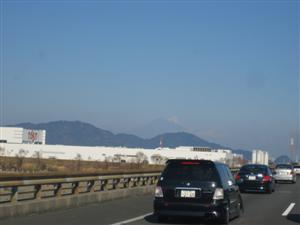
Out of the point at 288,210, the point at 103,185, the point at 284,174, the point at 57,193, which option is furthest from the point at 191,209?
the point at 284,174

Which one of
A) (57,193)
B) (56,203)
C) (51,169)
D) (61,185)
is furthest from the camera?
(51,169)

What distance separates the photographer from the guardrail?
15.2m

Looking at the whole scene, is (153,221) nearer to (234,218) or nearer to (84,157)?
(234,218)

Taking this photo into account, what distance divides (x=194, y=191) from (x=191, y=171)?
0.58 m

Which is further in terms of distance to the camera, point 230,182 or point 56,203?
point 56,203

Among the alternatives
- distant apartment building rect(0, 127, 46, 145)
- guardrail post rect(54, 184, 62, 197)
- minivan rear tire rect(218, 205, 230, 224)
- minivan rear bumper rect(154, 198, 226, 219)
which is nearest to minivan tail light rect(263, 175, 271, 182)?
guardrail post rect(54, 184, 62, 197)

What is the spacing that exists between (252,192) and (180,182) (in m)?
16.5

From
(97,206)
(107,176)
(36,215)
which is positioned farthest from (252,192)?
(36,215)

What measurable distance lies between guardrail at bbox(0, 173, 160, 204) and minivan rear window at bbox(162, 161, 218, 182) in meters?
3.87

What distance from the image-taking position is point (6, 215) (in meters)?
14.3

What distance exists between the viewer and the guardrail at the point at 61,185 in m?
15.2

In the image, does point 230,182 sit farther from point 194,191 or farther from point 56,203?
point 56,203

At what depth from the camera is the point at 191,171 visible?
46.4ft

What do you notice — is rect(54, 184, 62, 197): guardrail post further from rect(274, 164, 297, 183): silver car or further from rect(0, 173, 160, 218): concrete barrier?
rect(274, 164, 297, 183): silver car
